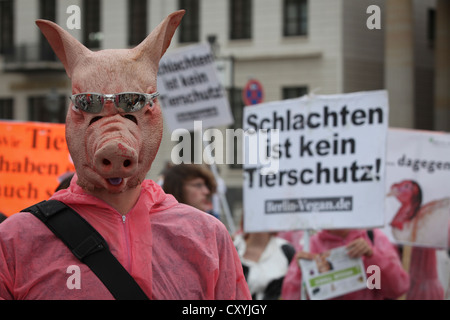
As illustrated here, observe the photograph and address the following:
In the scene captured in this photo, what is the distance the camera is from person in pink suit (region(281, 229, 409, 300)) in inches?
205

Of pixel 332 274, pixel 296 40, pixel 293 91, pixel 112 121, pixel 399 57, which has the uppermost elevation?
pixel 296 40

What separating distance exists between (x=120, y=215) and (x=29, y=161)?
4210mm

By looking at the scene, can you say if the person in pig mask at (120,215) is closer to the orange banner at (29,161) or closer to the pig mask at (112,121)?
the pig mask at (112,121)

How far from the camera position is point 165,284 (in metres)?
2.46

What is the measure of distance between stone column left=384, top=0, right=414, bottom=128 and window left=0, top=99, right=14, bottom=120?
13.9m

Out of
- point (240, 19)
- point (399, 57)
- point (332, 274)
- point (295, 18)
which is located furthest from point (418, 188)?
point (240, 19)

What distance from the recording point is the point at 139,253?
Result: 2.45 metres

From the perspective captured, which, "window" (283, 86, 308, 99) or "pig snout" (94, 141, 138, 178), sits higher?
"window" (283, 86, 308, 99)

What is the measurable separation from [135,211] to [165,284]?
25 cm

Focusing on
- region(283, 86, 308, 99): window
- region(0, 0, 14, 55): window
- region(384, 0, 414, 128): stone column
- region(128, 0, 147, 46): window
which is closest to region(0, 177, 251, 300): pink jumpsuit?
region(384, 0, 414, 128): stone column

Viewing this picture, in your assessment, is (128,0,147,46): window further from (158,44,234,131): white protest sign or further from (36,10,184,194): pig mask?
(36,10,184,194): pig mask

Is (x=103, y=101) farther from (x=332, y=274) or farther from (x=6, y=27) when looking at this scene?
(x=6, y=27)

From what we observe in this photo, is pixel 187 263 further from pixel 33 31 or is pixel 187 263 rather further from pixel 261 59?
pixel 33 31
